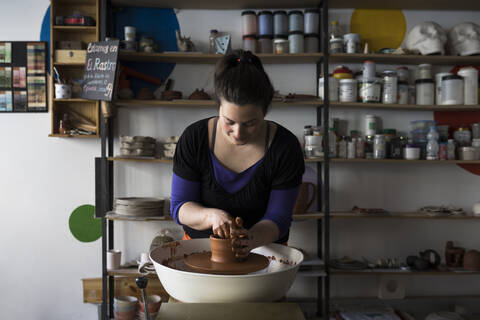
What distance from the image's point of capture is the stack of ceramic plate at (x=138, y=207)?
108 inches

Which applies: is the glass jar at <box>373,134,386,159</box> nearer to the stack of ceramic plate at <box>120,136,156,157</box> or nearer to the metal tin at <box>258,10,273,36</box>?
the metal tin at <box>258,10,273,36</box>

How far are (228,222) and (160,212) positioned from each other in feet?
6.08

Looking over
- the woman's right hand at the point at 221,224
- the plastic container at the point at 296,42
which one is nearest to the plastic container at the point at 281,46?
the plastic container at the point at 296,42

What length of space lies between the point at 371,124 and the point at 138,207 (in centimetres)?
189

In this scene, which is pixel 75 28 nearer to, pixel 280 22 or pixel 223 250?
pixel 280 22

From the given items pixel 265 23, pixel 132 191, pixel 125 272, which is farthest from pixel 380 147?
pixel 125 272

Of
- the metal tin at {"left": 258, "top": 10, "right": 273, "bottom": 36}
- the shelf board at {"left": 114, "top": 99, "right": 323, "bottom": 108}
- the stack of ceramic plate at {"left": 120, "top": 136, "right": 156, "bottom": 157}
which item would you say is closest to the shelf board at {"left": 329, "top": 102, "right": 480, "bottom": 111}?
the shelf board at {"left": 114, "top": 99, "right": 323, "bottom": 108}

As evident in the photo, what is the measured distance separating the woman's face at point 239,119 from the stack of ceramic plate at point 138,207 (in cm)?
170

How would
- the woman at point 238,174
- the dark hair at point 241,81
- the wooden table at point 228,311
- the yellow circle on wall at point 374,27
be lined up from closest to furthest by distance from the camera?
the wooden table at point 228,311
the dark hair at point 241,81
the woman at point 238,174
the yellow circle on wall at point 374,27

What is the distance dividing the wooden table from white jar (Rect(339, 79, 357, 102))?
221cm

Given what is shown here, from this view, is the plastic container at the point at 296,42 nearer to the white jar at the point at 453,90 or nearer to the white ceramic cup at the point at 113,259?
the white jar at the point at 453,90

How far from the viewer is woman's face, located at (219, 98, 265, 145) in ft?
3.86

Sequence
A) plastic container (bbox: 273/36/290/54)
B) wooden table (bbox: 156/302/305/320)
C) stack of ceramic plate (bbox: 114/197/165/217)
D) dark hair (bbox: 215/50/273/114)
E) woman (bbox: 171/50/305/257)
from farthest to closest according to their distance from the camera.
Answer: plastic container (bbox: 273/36/290/54) < stack of ceramic plate (bbox: 114/197/165/217) < woman (bbox: 171/50/305/257) < dark hair (bbox: 215/50/273/114) < wooden table (bbox: 156/302/305/320)

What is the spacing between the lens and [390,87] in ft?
9.38
